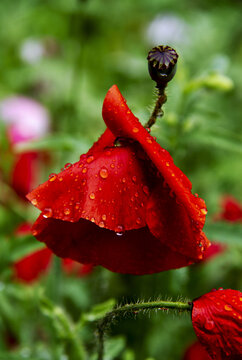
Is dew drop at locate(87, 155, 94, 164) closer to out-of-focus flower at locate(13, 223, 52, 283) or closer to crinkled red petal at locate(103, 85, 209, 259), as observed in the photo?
crinkled red petal at locate(103, 85, 209, 259)

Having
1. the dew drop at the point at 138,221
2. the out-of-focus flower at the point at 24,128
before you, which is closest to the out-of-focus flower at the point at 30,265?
the out-of-focus flower at the point at 24,128

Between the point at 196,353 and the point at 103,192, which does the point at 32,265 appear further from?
the point at 103,192

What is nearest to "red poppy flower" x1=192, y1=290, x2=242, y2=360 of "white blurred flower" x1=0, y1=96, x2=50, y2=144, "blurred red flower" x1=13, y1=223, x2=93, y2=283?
"blurred red flower" x1=13, y1=223, x2=93, y2=283

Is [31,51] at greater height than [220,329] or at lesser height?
greater

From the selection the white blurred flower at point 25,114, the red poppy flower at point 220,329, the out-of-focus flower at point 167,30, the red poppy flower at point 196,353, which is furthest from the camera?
the out-of-focus flower at point 167,30


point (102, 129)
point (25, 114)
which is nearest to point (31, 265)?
point (102, 129)

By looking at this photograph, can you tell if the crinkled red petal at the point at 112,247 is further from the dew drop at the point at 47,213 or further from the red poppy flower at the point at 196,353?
the red poppy flower at the point at 196,353
